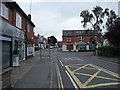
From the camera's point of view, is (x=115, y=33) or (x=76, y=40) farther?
(x=76, y=40)

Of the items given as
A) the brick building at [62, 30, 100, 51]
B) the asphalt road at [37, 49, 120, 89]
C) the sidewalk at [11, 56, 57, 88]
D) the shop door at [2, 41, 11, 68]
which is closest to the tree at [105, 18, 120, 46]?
the asphalt road at [37, 49, 120, 89]

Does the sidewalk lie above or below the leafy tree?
below

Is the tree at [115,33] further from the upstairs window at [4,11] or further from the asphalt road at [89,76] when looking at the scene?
the upstairs window at [4,11]

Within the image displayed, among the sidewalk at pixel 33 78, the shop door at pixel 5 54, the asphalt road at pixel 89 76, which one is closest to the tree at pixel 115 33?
the asphalt road at pixel 89 76

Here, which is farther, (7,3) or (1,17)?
(7,3)

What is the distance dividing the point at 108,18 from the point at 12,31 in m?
26.3

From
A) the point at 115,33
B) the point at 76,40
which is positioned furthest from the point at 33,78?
the point at 76,40

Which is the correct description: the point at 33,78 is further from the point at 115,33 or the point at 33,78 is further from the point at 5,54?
the point at 115,33

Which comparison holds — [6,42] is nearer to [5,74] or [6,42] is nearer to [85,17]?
[5,74]

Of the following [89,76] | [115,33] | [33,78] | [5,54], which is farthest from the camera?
[115,33]

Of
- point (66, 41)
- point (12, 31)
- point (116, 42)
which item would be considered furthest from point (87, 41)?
point (12, 31)

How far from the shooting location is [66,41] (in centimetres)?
5181

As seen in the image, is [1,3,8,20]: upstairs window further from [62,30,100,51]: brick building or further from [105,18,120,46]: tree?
[62,30,100,51]: brick building

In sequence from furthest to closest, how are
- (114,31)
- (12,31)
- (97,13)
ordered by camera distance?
(97,13)
(114,31)
(12,31)
